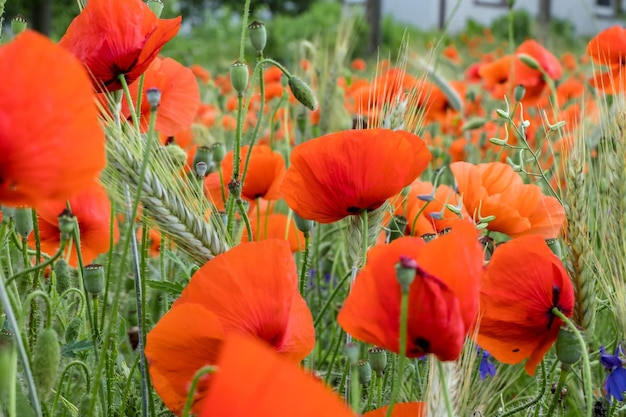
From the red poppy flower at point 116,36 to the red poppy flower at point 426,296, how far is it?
0.34 meters

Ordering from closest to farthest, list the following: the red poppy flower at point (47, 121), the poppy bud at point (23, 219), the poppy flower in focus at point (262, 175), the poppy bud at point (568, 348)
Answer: the red poppy flower at point (47, 121)
the poppy bud at point (568, 348)
the poppy bud at point (23, 219)
the poppy flower in focus at point (262, 175)

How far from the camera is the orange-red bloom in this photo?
979 millimetres

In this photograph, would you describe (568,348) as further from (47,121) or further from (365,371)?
(47,121)

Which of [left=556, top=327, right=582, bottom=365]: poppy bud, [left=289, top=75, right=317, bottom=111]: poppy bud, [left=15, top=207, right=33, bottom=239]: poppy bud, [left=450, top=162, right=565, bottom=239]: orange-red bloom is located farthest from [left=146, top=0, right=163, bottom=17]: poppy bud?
[left=556, top=327, right=582, bottom=365]: poppy bud

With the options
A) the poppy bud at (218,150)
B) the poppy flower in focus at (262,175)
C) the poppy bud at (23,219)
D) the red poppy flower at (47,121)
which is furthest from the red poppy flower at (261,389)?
the poppy bud at (218,150)

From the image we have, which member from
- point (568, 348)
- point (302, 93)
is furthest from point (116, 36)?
point (568, 348)

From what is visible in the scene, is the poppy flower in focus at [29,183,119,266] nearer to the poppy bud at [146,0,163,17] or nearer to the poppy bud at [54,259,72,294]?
the poppy bud at [54,259,72,294]

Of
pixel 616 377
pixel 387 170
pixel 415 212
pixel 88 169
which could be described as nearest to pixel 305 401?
pixel 88 169

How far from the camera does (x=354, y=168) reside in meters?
0.79

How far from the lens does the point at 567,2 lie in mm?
18422

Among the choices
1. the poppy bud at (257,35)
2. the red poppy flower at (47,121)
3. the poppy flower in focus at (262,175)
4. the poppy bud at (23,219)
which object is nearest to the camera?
the red poppy flower at (47,121)

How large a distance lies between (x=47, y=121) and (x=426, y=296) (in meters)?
0.28

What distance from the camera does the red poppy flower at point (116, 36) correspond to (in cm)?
81

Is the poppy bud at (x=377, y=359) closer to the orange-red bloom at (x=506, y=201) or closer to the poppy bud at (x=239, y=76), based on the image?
the orange-red bloom at (x=506, y=201)
